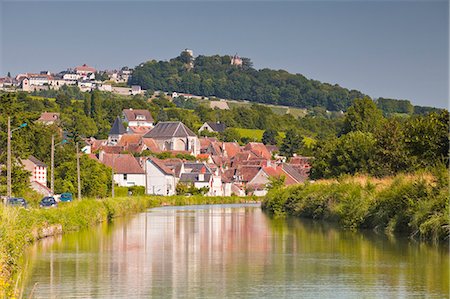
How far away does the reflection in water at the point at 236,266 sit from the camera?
795 inches

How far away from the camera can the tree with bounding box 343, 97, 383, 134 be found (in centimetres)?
8756

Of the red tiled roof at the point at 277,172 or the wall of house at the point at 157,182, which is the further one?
the red tiled roof at the point at 277,172

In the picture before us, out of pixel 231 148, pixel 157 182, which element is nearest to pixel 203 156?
pixel 231 148

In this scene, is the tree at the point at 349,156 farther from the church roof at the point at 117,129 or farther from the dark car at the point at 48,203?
the church roof at the point at 117,129

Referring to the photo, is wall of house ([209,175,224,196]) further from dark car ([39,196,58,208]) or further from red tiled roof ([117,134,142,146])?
dark car ([39,196,58,208])

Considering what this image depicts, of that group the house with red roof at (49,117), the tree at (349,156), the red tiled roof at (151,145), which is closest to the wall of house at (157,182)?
the red tiled roof at (151,145)

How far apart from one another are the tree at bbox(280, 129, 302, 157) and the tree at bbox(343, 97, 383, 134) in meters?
96.2

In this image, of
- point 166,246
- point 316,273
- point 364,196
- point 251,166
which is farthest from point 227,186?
point 316,273

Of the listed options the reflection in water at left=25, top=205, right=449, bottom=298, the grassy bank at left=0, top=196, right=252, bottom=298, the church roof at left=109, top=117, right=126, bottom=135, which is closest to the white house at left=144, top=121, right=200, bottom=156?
the church roof at left=109, top=117, right=126, bottom=135

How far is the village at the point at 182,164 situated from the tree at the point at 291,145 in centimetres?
293

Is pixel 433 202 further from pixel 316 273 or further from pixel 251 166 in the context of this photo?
Answer: pixel 251 166

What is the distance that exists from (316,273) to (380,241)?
A: 1097cm

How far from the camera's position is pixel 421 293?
19.6m

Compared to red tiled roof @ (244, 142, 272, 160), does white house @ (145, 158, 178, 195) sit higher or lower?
lower
